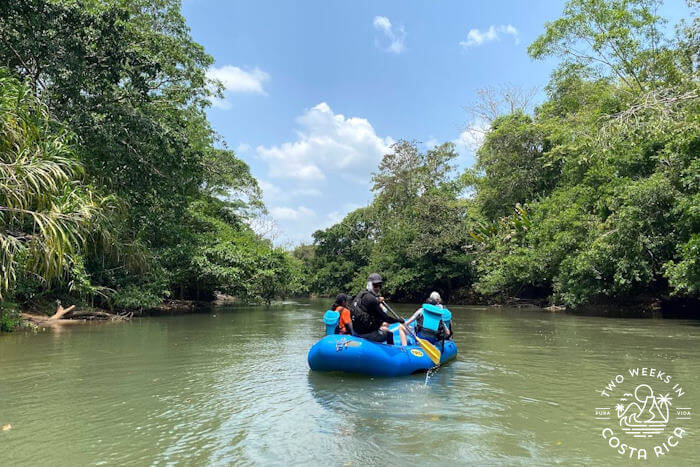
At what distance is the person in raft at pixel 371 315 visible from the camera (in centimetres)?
614

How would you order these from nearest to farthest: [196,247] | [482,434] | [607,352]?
[482,434], [607,352], [196,247]

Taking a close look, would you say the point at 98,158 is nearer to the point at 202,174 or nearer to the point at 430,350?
the point at 202,174

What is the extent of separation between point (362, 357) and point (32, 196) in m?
7.38

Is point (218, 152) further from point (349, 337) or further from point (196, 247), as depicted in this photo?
point (349, 337)

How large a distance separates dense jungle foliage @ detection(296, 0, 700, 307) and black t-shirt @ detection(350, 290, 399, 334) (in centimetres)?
952

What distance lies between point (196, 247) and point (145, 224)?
9.83ft

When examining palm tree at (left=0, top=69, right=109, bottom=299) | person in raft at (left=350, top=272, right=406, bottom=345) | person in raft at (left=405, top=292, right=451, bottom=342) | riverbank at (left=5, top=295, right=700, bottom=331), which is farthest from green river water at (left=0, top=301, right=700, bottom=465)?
riverbank at (left=5, top=295, right=700, bottom=331)

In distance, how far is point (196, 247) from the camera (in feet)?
59.1

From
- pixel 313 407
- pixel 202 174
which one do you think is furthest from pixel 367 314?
pixel 202 174

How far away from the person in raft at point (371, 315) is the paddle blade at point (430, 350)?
55 centimetres

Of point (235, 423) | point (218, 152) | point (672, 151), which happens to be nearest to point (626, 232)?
point (672, 151)

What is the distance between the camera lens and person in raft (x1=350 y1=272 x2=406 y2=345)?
6.14m

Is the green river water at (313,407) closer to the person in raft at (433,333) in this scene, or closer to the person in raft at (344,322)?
the person in raft at (433,333)

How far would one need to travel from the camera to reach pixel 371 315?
20.5 feet
